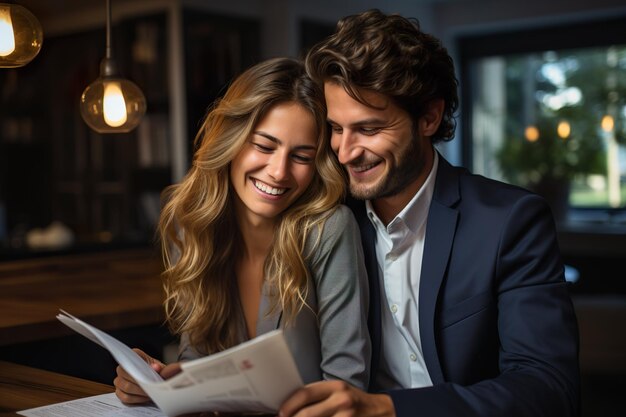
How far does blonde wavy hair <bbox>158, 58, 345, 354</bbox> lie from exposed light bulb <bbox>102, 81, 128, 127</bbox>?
24 centimetres

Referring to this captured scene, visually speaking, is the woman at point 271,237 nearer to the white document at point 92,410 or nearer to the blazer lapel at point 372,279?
the blazer lapel at point 372,279

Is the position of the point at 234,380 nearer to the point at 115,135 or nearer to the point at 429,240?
the point at 429,240

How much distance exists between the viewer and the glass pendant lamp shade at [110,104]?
7.19 feet

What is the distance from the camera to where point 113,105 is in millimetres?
2193

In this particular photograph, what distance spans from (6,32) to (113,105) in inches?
14.0

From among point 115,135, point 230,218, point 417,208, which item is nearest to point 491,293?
point 417,208

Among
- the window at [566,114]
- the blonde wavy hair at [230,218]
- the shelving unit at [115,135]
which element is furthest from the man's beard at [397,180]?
the window at [566,114]

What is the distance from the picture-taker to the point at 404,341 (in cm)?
194

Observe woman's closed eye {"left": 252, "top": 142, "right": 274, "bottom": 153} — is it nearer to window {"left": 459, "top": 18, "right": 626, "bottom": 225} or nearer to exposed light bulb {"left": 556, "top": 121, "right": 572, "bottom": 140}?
window {"left": 459, "top": 18, "right": 626, "bottom": 225}

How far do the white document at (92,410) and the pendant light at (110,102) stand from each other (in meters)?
0.87

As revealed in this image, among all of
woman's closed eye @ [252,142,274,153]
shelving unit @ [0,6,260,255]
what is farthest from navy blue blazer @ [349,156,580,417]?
shelving unit @ [0,6,260,255]

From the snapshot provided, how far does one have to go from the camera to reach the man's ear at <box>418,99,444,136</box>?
79.6 inches

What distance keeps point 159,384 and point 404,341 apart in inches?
32.4

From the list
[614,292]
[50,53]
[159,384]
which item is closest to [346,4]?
[50,53]
